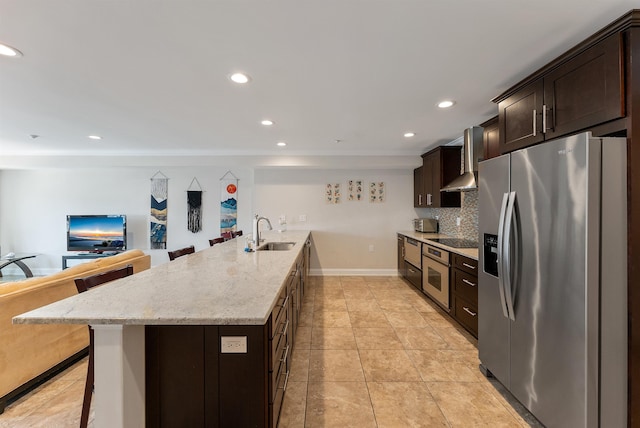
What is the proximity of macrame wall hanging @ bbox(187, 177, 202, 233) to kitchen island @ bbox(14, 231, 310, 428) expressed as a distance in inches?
170

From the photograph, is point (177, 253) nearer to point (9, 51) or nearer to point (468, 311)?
point (9, 51)

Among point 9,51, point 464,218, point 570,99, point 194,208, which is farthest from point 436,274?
point 194,208

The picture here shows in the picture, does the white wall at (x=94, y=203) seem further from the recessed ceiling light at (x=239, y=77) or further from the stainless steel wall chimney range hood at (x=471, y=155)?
the stainless steel wall chimney range hood at (x=471, y=155)

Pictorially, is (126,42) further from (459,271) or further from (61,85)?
(459,271)

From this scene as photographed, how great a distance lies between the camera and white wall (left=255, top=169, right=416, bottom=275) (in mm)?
5293

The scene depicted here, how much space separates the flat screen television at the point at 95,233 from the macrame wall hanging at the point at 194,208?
1.32 metres

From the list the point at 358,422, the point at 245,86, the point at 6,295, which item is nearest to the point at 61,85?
the point at 245,86

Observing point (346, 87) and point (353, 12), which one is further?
point (346, 87)

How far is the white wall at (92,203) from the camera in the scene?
553 centimetres

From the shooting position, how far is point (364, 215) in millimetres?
5301

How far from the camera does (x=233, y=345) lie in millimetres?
1254

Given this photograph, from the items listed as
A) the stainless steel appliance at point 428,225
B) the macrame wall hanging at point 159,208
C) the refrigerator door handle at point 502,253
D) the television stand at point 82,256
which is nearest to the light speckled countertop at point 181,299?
the refrigerator door handle at point 502,253

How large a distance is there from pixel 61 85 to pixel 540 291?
392 centimetres

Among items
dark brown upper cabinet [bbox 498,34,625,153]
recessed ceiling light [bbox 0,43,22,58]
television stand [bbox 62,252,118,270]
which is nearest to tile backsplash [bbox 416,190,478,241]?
dark brown upper cabinet [bbox 498,34,625,153]
